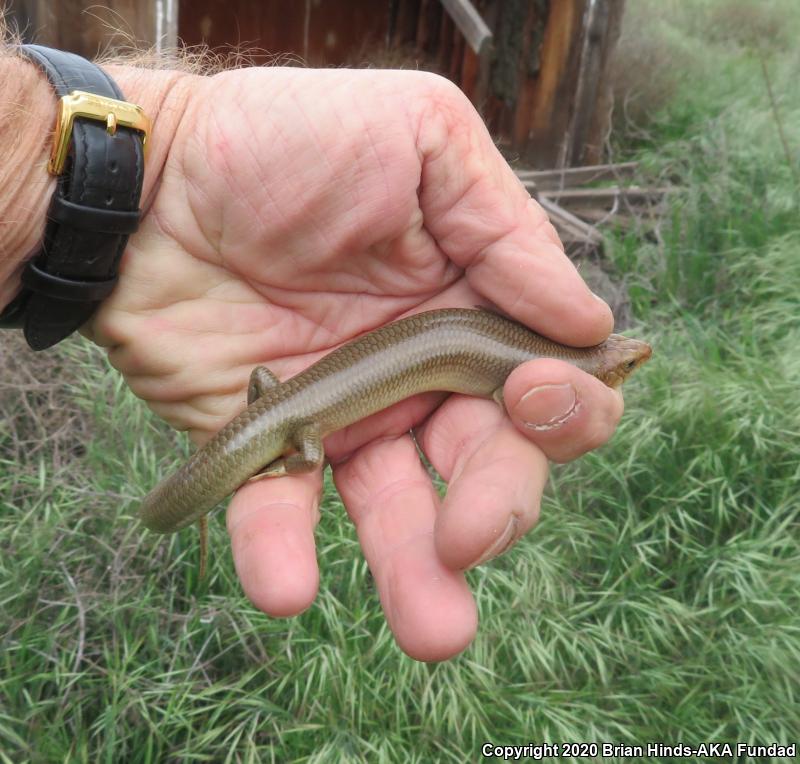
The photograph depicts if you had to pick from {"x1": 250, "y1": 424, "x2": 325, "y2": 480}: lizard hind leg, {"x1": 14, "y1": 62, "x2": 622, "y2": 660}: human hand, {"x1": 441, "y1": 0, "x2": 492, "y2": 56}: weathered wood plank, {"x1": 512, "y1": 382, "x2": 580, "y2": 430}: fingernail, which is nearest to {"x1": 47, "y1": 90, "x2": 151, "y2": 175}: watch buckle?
{"x1": 14, "y1": 62, "x2": 622, "y2": 660}: human hand

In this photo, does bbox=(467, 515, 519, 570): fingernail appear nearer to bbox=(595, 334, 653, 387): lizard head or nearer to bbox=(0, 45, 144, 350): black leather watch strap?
bbox=(595, 334, 653, 387): lizard head

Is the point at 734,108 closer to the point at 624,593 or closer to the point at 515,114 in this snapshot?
the point at 515,114

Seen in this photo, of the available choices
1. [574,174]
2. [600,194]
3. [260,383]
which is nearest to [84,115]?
[260,383]

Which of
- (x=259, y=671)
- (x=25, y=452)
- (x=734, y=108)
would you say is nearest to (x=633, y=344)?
(x=259, y=671)

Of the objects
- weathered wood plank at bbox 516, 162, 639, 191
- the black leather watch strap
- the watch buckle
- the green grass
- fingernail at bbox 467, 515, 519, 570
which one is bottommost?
the green grass

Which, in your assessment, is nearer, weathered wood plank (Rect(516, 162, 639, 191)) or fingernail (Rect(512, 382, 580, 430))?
fingernail (Rect(512, 382, 580, 430))

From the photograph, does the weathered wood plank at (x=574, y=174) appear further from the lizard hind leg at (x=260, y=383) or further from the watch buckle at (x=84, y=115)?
the watch buckle at (x=84, y=115)

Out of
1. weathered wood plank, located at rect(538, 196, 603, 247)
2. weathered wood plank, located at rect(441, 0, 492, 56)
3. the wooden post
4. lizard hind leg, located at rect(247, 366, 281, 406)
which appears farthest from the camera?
weathered wood plank, located at rect(538, 196, 603, 247)
